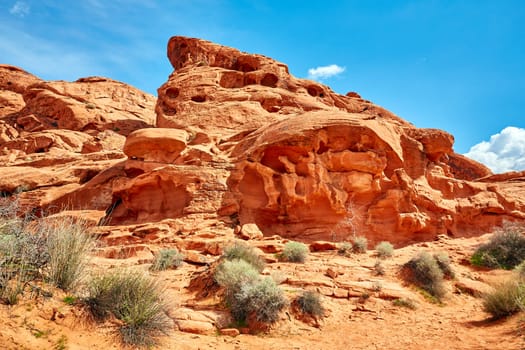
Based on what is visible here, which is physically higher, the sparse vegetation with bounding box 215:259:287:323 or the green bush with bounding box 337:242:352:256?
the green bush with bounding box 337:242:352:256

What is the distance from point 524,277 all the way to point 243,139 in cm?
1118

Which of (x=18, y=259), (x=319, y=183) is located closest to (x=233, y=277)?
(x=18, y=259)

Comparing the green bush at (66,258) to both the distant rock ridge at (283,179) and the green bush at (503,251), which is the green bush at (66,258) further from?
the green bush at (503,251)

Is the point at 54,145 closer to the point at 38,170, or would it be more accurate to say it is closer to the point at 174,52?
the point at 38,170

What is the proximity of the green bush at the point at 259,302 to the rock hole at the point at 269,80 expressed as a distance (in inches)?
740

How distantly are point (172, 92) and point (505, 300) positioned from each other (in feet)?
65.5

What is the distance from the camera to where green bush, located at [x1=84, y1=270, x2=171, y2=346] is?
5.43 meters

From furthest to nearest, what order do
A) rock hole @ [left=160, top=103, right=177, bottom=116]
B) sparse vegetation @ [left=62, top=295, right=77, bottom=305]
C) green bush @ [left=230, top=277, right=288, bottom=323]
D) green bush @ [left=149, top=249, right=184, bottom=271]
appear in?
rock hole @ [left=160, top=103, right=177, bottom=116]
green bush @ [left=149, top=249, right=184, bottom=271]
green bush @ [left=230, top=277, right=288, bottom=323]
sparse vegetation @ [left=62, top=295, right=77, bottom=305]

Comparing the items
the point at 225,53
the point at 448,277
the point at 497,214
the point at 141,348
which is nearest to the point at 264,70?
the point at 225,53

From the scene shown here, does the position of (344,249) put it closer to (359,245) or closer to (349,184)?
(359,245)

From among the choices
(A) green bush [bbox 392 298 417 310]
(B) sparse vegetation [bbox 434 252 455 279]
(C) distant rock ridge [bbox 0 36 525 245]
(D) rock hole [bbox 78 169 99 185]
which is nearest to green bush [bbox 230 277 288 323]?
(A) green bush [bbox 392 298 417 310]

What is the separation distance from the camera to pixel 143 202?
14.9m

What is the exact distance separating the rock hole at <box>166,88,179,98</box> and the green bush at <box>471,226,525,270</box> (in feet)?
58.2

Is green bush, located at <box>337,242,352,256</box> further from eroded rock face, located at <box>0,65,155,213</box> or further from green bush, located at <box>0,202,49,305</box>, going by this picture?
eroded rock face, located at <box>0,65,155,213</box>
